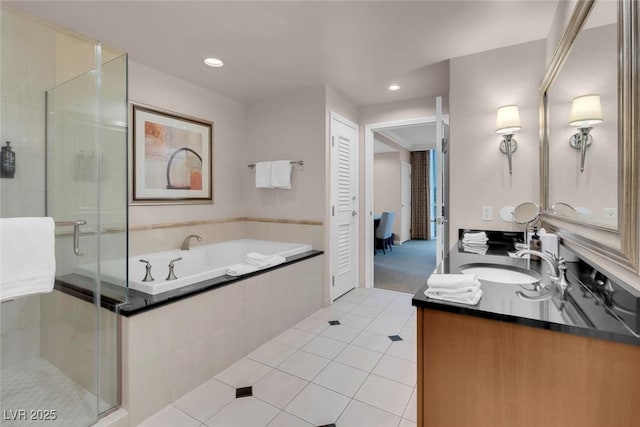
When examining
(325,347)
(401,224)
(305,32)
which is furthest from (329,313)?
(401,224)

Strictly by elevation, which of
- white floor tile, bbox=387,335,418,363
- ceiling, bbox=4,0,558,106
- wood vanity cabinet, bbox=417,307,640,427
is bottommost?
white floor tile, bbox=387,335,418,363

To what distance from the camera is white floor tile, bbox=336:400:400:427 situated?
1.56m

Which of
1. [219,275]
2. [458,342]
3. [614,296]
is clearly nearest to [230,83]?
[219,275]

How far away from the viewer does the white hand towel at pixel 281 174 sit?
3.24m

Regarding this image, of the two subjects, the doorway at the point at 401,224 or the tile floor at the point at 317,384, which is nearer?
the tile floor at the point at 317,384

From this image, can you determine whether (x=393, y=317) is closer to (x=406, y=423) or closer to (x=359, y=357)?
(x=359, y=357)

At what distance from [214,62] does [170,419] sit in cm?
261

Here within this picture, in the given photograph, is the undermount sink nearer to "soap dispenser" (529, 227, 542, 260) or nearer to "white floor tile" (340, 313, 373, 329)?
"soap dispenser" (529, 227, 542, 260)

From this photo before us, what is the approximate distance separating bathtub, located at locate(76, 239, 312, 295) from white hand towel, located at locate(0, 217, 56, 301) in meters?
0.30

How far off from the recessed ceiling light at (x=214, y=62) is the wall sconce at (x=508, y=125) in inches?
89.9

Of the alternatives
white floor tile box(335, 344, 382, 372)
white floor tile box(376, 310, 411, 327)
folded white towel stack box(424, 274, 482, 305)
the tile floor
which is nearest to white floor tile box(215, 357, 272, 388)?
the tile floor

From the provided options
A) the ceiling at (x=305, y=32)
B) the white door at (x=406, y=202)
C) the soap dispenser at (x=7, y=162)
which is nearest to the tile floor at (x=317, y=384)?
the soap dispenser at (x=7, y=162)

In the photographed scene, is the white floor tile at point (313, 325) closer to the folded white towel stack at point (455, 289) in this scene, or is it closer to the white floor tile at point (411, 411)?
the white floor tile at point (411, 411)

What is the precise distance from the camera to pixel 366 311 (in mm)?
3088
